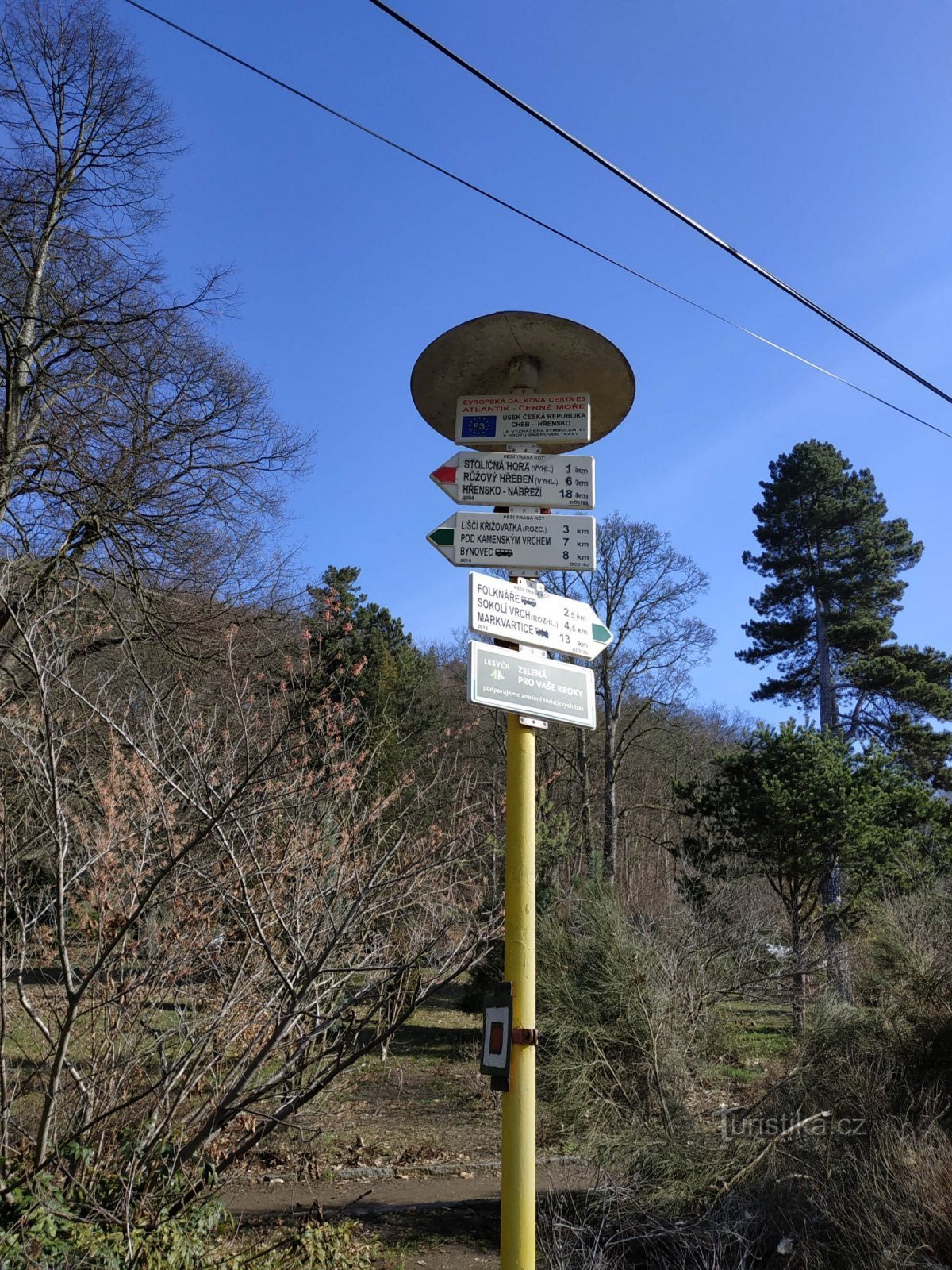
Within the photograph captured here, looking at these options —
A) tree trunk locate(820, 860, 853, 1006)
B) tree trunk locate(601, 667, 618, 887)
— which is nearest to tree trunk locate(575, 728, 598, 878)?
tree trunk locate(601, 667, 618, 887)

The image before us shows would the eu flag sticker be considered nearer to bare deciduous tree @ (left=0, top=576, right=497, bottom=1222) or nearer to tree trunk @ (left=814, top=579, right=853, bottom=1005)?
bare deciduous tree @ (left=0, top=576, right=497, bottom=1222)

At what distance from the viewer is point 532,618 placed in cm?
351

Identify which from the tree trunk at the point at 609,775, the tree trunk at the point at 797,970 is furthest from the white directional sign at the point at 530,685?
the tree trunk at the point at 609,775

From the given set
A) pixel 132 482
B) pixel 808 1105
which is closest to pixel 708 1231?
pixel 808 1105

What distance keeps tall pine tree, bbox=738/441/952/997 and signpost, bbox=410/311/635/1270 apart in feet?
78.9

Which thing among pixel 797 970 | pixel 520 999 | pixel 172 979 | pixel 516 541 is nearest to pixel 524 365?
pixel 516 541

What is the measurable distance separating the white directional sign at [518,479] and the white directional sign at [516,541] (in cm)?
10

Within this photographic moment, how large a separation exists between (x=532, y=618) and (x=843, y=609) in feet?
92.3

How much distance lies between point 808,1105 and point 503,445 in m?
5.61

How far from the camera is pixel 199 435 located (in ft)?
41.0

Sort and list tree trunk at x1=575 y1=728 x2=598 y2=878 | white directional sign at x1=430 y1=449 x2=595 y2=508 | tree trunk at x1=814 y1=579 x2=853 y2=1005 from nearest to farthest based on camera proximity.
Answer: white directional sign at x1=430 y1=449 x2=595 y2=508 → tree trunk at x1=814 y1=579 x2=853 y2=1005 → tree trunk at x1=575 y1=728 x2=598 y2=878

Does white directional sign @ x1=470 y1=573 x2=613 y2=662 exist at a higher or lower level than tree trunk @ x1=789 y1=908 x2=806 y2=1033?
higher

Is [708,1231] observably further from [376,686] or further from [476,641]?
[376,686]

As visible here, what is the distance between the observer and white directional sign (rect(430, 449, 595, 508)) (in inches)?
145
